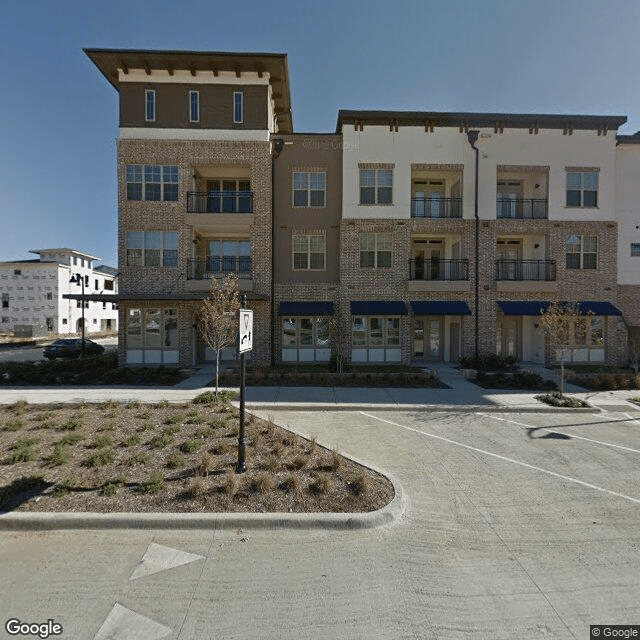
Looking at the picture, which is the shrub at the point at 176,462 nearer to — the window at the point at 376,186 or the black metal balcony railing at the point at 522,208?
the window at the point at 376,186

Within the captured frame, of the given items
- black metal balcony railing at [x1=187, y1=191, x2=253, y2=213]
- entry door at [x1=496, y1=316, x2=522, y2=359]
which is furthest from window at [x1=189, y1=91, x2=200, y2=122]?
entry door at [x1=496, y1=316, x2=522, y2=359]

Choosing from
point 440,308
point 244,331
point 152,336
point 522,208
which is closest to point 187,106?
point 152,336

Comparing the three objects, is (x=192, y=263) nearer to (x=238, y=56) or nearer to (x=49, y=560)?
(x=238, y=56)

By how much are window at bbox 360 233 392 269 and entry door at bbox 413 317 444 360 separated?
13.1ft

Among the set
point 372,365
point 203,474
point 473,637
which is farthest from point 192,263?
point 473,637

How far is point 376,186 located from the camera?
1822 centimetres

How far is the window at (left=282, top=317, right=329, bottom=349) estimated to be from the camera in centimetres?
1839

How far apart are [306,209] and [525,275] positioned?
12.6 metres

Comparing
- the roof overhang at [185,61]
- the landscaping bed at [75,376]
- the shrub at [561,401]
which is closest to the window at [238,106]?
the roof overhang at [185,61]

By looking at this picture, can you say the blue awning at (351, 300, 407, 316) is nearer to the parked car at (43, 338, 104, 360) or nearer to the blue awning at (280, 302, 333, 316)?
the blue awning at (280, 302, 333, 316)

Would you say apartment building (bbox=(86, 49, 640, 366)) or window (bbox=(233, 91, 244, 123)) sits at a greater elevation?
window (bbox=(233, 91, 244, 123))

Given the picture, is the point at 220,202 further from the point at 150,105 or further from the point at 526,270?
the point at 526,270

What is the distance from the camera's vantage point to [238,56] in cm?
1669

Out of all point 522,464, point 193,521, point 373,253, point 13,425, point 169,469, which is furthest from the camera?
point 373,253
